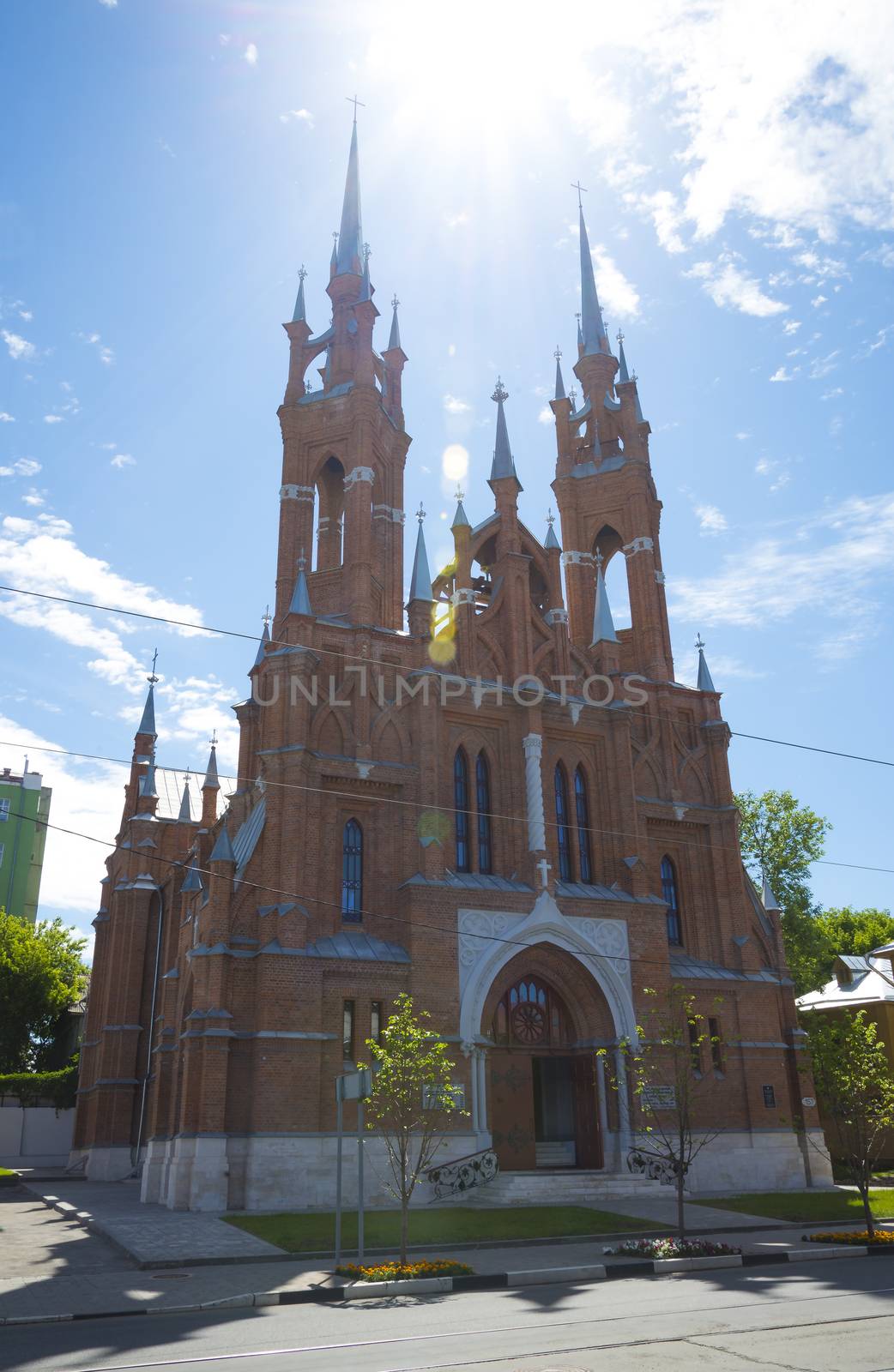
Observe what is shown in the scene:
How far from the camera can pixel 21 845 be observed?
7194 centimetres

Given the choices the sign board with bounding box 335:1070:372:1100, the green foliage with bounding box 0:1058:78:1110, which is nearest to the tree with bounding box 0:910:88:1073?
the green foliage with bounding box 0:1058:78:1110

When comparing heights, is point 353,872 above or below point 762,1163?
above

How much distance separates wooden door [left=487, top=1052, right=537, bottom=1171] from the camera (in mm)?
27875

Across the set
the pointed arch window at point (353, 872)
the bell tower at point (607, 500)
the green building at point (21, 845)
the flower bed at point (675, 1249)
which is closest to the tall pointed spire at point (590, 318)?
the bell tower at point (607, 500)

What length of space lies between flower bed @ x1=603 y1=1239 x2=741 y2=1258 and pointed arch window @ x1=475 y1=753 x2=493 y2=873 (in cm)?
1402

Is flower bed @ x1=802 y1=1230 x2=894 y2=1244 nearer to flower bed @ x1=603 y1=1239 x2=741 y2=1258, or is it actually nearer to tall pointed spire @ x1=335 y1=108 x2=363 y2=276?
flower bed @ x1=603 y1=1239 x2=741 y2=1258

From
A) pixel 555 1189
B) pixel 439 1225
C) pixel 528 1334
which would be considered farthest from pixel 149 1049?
pixel 528 1334

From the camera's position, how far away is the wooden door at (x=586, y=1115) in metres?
28.9

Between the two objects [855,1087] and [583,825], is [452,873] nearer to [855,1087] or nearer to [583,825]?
[583,825]

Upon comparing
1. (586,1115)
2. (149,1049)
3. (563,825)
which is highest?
(563,825)

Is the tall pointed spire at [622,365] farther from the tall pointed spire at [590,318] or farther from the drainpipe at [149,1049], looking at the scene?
the drainpipe at [149,1049]

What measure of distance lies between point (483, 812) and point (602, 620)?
26.2 ft

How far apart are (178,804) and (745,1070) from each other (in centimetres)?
2732

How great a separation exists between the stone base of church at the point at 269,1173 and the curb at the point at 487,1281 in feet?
33.0
